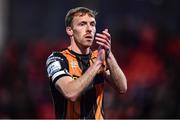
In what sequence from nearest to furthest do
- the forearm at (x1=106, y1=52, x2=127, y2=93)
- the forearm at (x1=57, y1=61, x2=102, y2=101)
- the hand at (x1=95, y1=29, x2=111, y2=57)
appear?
the forearm at (x1=57, y1=61, x2=102, y2=101)
the hand at (x1=95, y1=29, x2=111, y2=57)
the forearm at (x1=106, y1=52, x2=127, y2=93)

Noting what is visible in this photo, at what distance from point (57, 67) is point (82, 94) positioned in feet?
1.17

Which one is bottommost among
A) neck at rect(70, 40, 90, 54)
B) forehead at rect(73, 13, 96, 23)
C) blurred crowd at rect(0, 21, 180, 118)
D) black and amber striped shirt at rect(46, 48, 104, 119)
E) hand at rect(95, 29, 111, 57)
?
blurred crowd at rect(0, 21, 180, 118)

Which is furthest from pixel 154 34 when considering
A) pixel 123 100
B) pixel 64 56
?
pixel 64 56

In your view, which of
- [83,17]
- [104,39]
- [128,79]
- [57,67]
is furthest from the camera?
[128,79]

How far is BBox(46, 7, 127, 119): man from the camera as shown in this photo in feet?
26.8

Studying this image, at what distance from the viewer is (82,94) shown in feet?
27.3

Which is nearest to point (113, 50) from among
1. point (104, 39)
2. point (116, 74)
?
point (116, 74)

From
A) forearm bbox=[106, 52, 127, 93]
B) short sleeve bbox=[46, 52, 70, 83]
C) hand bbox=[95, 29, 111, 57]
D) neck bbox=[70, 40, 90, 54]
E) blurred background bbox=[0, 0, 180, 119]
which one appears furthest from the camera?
blurred background bbox=[0, 0, 180, 119]

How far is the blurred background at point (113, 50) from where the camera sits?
13258 mm

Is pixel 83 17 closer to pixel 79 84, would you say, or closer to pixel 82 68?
pixel 82 68

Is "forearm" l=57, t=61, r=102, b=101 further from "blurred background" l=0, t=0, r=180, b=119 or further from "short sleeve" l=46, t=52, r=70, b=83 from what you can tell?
"blurred background" l=0, t=0, r=180, b=119

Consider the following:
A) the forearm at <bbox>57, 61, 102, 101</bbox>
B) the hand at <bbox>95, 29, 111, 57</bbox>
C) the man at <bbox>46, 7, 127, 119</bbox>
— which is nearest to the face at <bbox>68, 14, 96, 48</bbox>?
the man at <bbox>46, 7, 127, 119</bbox>

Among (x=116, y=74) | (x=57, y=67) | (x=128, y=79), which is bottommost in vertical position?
(x=128, y=79)

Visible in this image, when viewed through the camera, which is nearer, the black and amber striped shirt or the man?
the man
